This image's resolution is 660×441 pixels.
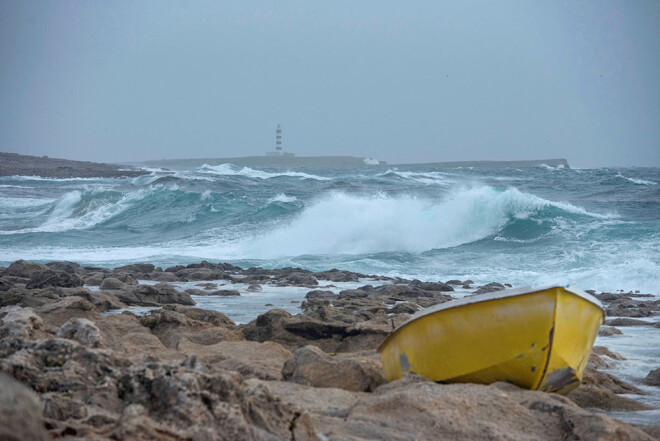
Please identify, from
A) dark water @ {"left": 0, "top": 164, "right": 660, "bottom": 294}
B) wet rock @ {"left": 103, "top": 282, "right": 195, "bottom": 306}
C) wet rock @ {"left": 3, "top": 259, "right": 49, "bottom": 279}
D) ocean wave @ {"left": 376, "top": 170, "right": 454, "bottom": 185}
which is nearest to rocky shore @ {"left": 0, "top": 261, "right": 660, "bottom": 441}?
wet rock @ {"left": 103, "top": 282, "right": 195, "bottom": 306}

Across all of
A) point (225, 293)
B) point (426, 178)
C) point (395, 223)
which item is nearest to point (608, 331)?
point (225, 293)

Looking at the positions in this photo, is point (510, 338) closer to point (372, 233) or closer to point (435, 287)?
point (435, 287)

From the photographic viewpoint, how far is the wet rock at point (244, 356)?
14.2ft

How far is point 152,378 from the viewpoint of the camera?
7.95ft

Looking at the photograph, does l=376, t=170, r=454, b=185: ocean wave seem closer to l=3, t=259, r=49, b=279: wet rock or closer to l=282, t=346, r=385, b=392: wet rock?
l=3, t=259, r=49, b=279: wet rock

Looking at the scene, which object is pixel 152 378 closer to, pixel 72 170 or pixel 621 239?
pixel 621 239

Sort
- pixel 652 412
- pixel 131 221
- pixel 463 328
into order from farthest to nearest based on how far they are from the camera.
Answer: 1. pixel 131 221
2. pixel 652 412
3. pixel 463 328

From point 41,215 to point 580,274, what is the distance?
912 inches

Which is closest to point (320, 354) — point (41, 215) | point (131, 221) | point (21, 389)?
point (21, 389)

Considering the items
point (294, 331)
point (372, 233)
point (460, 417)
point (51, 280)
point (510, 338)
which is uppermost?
point (510, 338)

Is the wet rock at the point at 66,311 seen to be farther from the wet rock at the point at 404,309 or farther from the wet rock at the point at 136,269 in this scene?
the wet rock at the point at 136,269

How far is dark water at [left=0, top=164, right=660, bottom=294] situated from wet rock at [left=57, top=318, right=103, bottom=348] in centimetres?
1071

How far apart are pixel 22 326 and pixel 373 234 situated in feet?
57.1

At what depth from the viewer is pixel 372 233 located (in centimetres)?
2062
